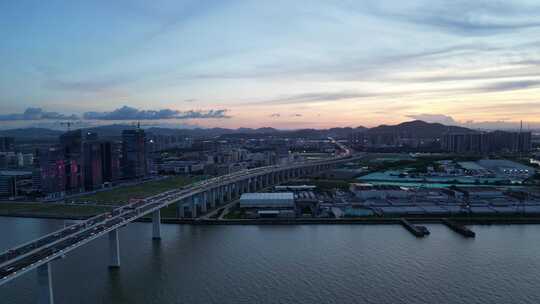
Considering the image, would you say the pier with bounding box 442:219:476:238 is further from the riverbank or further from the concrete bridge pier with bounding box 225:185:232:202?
the concrete bridge pier with bounding box 225:185:232:202

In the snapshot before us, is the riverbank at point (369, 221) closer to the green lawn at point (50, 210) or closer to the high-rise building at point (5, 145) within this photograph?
the green lawn at point (50, 210)

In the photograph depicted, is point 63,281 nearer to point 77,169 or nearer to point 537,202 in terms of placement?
point 77,169

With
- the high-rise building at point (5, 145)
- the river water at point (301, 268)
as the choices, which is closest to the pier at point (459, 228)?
the river water at point (301, 268)

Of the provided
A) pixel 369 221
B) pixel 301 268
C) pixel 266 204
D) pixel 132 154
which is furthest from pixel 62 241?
pixel 132 154

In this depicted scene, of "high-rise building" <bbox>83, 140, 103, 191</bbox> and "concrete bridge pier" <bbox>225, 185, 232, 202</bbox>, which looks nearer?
"concrete bridge pier" <bbox>225, 185, 232, 202</bbox>

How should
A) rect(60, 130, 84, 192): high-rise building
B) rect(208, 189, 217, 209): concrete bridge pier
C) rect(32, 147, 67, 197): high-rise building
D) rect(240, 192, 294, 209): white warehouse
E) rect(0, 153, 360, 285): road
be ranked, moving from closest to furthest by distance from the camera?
rect(0, 153, 360, 285): road → rect(240, 192, 294, 209): white warehouse → rect(208, 189, 217, 209): concrete bridge pier → rect(32, 147, 67, 197): high-rise building → rect(60, 130, 84, 192): high-rise building

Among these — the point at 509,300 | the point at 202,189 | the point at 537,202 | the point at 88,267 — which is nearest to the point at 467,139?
the point at 537,202

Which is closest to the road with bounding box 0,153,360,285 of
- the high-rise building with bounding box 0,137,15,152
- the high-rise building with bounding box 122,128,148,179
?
the high-rise building with bounding box 122,128,148,179
